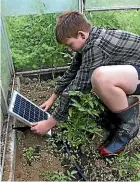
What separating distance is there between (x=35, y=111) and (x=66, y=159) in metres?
0.47

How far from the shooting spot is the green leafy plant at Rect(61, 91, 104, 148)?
213cm

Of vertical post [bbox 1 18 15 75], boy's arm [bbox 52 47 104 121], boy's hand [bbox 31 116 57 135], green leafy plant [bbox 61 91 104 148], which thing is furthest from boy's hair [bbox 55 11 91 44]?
vertical post [bbox 1 18 15 75]

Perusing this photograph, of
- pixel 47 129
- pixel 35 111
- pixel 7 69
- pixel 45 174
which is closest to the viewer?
pixel 45 174

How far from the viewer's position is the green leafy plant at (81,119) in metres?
2.13

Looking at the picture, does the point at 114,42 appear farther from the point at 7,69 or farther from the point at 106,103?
the point at 7,69

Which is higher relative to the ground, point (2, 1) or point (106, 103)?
point (2, 1)

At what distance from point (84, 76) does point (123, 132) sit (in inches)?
19.6

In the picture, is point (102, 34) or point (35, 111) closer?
point (102, 34)

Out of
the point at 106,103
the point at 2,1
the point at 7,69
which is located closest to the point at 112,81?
the point at 106,103

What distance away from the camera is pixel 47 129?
2316 mm

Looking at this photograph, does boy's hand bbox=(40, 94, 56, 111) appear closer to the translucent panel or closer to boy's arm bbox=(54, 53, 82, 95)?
boy's arm bbox=(54, 53, 82, 95)

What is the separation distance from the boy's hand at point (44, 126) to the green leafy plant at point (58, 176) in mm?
301

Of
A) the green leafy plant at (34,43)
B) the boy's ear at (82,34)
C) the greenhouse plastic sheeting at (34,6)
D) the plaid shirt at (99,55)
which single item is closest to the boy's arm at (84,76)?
the plaid shirt at (99,55)

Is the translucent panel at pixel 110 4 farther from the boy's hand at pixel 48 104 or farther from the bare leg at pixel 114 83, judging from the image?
the bare leg at pixel 114 83
